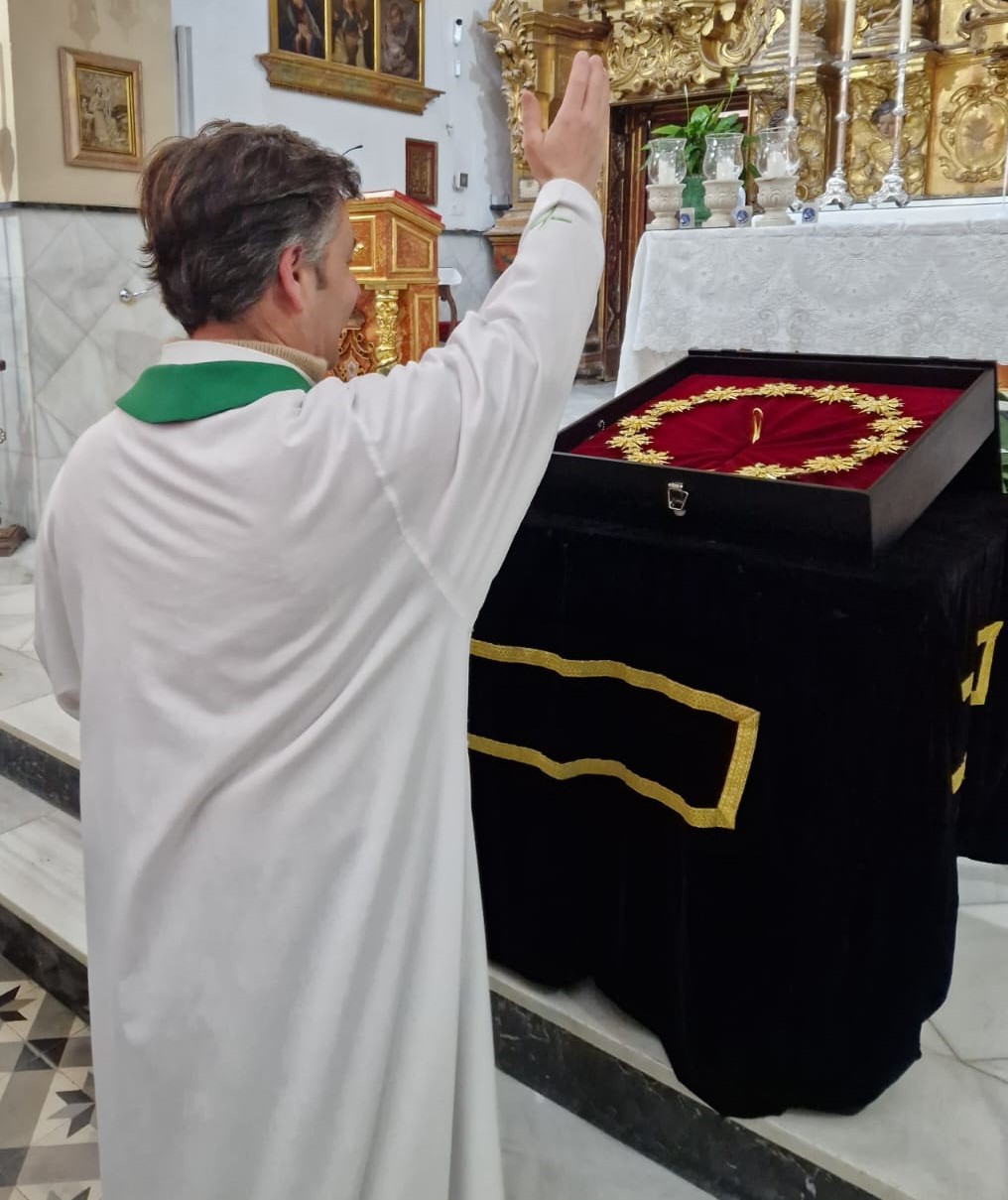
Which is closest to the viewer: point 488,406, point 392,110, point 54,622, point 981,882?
point 488,406

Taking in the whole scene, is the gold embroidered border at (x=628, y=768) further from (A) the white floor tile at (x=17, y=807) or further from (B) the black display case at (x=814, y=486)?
(A) the white floor tile at (x=17, y=807)

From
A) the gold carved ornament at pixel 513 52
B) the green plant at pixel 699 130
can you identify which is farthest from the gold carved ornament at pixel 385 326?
the gold carved ornament at pixel 513 52

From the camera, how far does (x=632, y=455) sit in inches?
75.2

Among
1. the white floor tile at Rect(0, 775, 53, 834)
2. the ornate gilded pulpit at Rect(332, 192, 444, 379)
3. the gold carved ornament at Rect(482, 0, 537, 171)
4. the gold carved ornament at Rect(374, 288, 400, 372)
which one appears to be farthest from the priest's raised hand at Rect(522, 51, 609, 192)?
the gold carved ornament at Rect(482, 0, 537, 171)

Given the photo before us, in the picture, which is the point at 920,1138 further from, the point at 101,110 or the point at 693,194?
the point at 101,110

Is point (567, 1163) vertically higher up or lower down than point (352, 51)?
lower down

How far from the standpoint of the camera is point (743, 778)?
1.55m

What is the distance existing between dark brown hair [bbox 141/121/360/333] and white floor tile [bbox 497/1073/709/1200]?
4.68 ft

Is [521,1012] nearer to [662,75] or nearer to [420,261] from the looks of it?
[420,261]

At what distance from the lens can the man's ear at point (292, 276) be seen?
3.68ft

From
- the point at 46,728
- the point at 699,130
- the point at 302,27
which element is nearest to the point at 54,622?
the point at 46,728

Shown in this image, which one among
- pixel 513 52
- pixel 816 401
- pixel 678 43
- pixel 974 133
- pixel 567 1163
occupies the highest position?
pixel 513 52

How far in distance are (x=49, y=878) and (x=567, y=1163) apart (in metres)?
1.51

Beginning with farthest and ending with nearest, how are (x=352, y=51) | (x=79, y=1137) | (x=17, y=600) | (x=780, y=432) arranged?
(x=352, y=51), (x=17, y=600), (x=79, y=1137), (x=780, y=432)
